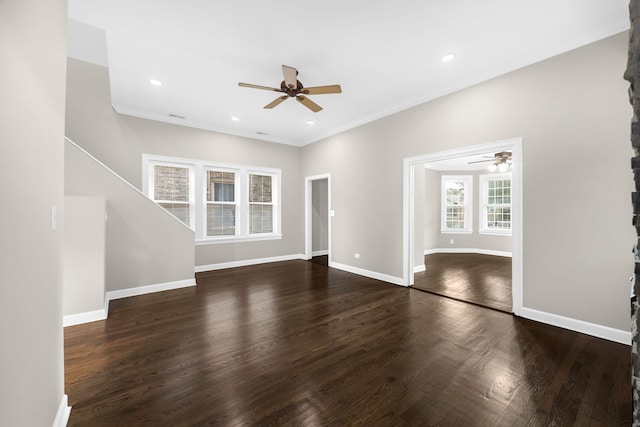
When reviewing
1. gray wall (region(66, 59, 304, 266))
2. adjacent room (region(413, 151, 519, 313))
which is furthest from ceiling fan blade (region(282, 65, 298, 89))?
adjacent room (region(413, 151, 519, 313))

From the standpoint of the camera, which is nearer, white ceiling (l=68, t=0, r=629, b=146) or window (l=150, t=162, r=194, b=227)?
white ceiling (l=68, t=0, r=629, b=146)

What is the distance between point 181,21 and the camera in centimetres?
235

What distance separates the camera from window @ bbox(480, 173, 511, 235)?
7.00 metres

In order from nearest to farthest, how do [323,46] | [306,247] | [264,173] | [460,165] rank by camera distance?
[323,46] → [264,173] → [306,247] → [460,165]

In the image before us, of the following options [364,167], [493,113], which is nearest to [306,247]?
[364,167]

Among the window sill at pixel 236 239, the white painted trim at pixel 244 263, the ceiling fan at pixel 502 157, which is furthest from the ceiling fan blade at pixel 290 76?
the ceiling fan at pixel 502 157

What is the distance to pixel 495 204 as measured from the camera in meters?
7.18

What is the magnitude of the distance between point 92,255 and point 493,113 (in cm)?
508

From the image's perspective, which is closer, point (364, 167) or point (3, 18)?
point (3, 18)

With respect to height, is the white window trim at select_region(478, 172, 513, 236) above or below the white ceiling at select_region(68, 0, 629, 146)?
below

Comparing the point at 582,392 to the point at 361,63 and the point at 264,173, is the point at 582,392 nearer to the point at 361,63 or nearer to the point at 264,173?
the point at 361,63

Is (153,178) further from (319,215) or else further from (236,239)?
(319,215)

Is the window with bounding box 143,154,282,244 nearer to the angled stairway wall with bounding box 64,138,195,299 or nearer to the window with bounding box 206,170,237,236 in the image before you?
the window with bounding box 206,170,237,236

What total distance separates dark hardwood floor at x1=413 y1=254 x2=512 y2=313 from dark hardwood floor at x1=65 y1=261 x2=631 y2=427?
1.52ft
